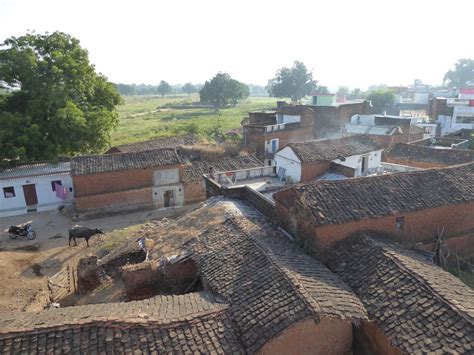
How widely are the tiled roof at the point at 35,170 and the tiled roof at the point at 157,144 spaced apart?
6724 millimetres

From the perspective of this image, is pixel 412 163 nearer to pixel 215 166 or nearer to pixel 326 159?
pixel 326 159

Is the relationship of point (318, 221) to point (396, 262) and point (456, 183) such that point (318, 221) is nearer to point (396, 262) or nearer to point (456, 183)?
point (396, 262)

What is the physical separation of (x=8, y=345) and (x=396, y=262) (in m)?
10.3

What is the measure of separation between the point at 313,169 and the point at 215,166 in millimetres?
9668

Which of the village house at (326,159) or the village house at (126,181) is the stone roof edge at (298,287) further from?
the village house at (126,181)

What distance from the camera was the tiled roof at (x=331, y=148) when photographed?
2206 cm

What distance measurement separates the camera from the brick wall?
1280 cm

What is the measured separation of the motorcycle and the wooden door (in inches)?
181

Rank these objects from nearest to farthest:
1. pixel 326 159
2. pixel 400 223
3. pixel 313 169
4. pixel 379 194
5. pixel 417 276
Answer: pixel 417 276 < pixel 400 223 < pixel 379 194 < pixel 313 169 < pixel 326 159

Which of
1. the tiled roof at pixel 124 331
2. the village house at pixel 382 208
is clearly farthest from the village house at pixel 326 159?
the tiled roof at pixel 124 331

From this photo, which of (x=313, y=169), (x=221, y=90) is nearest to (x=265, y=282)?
(x=313, y=169)

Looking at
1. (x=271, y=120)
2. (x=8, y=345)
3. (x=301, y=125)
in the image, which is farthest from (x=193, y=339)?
(x=271, y=120)

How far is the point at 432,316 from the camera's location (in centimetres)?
891

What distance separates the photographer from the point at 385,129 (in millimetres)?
36531
